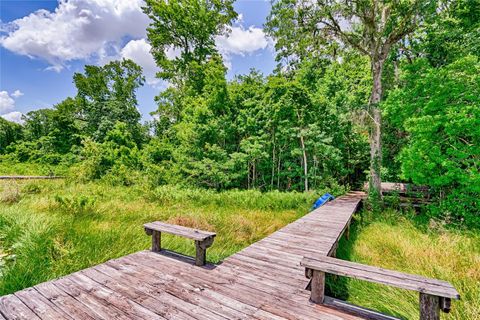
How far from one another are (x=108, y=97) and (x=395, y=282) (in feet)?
100.0

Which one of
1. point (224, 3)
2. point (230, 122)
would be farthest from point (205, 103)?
point (224, 3)

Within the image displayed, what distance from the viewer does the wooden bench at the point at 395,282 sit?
7.31 ft

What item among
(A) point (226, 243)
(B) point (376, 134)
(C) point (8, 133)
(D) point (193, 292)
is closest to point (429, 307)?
(D) point (193, 292)

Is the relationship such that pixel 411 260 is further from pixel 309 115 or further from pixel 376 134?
pixel 309 115

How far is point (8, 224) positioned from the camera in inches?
212

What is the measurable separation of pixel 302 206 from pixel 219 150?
5.63 meters

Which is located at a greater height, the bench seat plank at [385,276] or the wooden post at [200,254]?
the bench seat plank at [385,276]

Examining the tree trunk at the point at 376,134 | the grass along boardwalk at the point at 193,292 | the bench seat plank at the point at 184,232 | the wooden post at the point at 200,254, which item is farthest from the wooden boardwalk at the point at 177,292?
→ the tree trunk at the point at 376,134

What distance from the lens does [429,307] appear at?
2.29 meters

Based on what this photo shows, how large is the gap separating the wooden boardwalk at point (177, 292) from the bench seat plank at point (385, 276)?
0.74 feet

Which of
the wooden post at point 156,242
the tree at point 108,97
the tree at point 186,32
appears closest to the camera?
the wooden post at point 156,242

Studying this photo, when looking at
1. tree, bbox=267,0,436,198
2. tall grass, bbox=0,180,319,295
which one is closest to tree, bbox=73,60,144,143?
tall grass, bbox=0,180,319,295

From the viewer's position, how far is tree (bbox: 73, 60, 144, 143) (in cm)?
2444

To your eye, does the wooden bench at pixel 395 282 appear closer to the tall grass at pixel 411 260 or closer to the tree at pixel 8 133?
the tall grass at pixel 411 260
